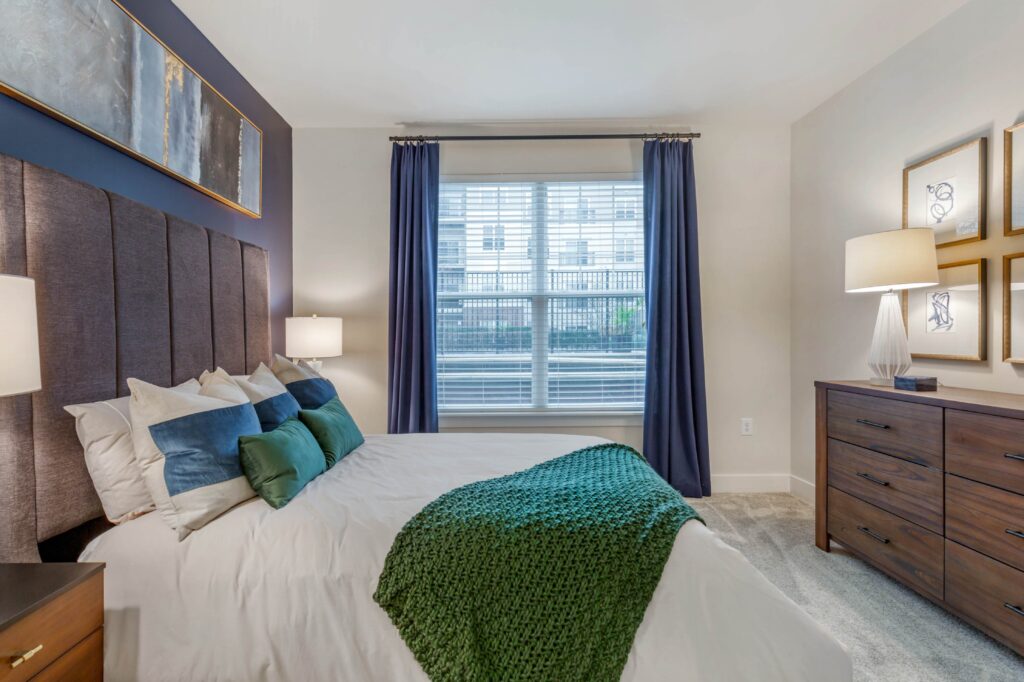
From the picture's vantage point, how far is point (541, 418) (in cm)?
313

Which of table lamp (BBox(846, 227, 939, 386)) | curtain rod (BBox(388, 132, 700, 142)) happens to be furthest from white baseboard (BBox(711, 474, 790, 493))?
curtain rod (BBox(388, 132, 700, 142))

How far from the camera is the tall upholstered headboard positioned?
1.15m

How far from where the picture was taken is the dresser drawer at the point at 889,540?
1736 millimetres

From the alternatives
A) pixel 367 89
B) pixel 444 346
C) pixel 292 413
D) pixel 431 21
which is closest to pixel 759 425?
pixel 444 346

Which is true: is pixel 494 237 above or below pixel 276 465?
above

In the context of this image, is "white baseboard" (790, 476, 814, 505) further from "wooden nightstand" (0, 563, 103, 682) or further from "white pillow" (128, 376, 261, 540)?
"wooden nightstand" (0, 563, 103, 682)

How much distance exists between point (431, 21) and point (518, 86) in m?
0.69

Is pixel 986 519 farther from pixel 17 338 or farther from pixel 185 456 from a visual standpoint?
pixel 17 338

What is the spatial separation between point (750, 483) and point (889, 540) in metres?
1.23

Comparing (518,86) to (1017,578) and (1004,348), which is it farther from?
(1017,578)

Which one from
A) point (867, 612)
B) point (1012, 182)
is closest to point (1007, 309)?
point (1012, 182)

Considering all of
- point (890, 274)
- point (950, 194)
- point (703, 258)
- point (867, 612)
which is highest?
point (950, 194)

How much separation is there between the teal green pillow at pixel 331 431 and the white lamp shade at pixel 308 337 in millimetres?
765

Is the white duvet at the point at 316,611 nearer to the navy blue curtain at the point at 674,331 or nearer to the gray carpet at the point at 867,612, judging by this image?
the gray carpet at the point at 867,612
